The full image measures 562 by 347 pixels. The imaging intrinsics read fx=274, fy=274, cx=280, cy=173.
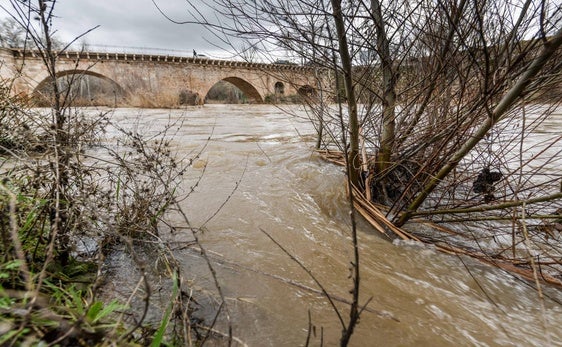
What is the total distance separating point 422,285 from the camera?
5.90 feet

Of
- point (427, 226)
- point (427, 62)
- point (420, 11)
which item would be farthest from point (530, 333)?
point (420, 11)

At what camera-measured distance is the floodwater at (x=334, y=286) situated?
1.37 metres

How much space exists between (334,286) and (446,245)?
1176 millimetres

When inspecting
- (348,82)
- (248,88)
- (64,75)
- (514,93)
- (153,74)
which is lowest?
(514,93)

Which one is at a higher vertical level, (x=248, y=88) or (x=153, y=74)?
(x=153, y=74)

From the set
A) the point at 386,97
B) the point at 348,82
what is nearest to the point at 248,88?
the point at 386,97

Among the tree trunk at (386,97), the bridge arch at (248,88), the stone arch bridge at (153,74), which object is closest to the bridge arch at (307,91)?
the tree trunk at (386,97)

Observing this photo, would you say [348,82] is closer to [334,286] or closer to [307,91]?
[307,91]

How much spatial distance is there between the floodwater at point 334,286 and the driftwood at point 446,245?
0.21ft

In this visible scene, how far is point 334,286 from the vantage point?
1.73 metres

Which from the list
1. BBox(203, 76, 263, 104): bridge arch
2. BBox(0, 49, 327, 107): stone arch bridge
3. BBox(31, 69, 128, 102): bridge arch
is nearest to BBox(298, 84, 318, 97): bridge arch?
BBox(31, 69, 128, 102): bridge arch

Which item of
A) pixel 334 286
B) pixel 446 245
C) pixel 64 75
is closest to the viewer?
pixel 334 286

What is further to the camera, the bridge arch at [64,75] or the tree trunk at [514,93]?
the bridge arch at [64,75]

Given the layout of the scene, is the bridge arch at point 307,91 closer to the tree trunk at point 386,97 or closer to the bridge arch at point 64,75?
the tree trunk at point 386,97
